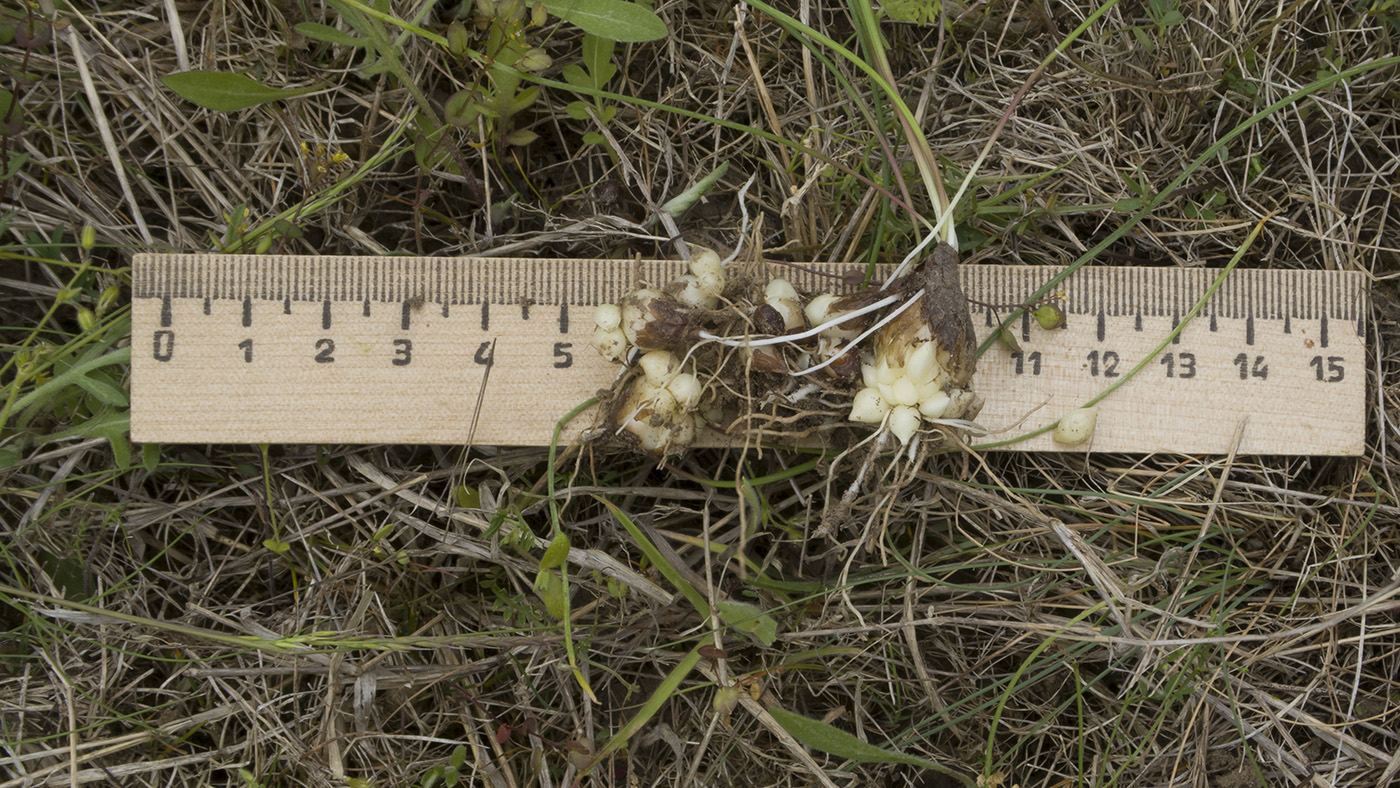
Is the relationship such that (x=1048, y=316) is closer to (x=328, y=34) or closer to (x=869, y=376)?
(x=869, y=376)

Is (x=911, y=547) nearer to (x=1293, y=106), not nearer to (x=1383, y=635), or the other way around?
(x=1383, y=635)

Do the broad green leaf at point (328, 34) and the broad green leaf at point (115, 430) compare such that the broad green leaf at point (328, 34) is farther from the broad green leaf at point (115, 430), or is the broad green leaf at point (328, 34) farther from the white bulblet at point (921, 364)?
the white bulblet at point (921, 364)

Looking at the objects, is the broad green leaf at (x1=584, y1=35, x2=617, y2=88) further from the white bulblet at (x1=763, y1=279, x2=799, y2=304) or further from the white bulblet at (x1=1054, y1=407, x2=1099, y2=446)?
the white bulblet at (x1=1054, y1=407, x2=1099, y2=446)

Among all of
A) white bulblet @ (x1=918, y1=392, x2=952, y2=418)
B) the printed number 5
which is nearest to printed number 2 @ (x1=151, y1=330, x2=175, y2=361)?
the printed number 5

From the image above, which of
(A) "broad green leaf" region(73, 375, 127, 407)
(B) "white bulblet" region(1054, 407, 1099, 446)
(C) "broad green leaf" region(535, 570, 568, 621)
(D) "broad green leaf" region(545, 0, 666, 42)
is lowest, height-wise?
(C) "broad green leaf" region(535, 570, 568, 621)

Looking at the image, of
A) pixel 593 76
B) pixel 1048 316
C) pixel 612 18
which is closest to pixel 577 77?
pixel 593 76

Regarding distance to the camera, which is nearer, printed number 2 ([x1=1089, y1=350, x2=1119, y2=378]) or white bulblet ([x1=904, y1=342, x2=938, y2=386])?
white bulblet ([x1=904, y1=342, x2=938, y2=386])

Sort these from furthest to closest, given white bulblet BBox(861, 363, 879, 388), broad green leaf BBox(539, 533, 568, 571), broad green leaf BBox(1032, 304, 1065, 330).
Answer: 1. broad green leaf BBox(1032, 304, 1065, 330)
2. white bulblet BBox(861, 363, 879, 388)
3. broad green leaf BBox(539, 533, 568, 571)
